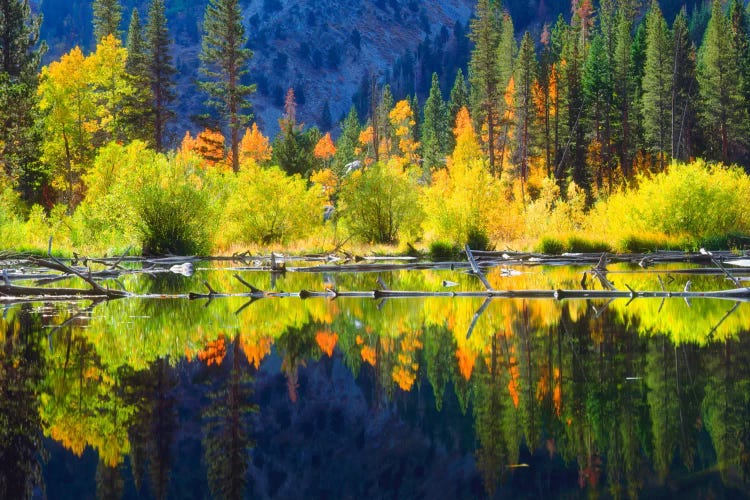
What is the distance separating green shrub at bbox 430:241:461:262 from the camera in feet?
107

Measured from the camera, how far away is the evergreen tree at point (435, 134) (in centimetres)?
9381

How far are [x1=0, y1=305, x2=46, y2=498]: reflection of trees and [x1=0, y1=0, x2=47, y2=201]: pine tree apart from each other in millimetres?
29031

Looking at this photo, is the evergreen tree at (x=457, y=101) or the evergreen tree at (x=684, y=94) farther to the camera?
the evergreen tree at (x=457, y=101)

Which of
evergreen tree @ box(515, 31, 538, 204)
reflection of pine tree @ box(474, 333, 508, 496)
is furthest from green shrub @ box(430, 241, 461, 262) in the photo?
evergreen tree @ box(515, 31, 538, 204)

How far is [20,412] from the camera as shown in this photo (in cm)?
689

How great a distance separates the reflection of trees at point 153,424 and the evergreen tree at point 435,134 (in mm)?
83828

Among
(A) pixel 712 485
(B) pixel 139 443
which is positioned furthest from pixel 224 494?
(A) pixel 712 485

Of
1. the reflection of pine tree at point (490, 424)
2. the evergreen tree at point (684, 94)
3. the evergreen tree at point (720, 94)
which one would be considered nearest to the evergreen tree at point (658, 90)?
the evergreen tree at point (684, 94)

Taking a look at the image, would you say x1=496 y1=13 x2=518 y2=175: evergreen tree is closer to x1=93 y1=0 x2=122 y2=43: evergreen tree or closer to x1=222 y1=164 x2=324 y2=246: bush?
x1=93 y1=0 x2=122 y2=43: evergreen tree

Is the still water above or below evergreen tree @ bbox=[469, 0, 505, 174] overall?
below

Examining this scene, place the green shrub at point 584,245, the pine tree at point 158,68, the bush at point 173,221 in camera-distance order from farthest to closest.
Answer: the pine tree at point 158,68 → the green shrub at point 584,245 → the bush at point 173,221

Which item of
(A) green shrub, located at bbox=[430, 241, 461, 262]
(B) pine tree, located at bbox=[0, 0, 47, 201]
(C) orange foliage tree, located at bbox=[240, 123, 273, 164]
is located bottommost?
(A) green shrub, located at bbox=[430, 241, 461, 262]

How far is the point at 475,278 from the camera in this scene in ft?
73.8

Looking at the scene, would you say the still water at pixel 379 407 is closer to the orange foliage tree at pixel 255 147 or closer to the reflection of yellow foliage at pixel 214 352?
the reflection of yellow foliage at pixel 214 352
